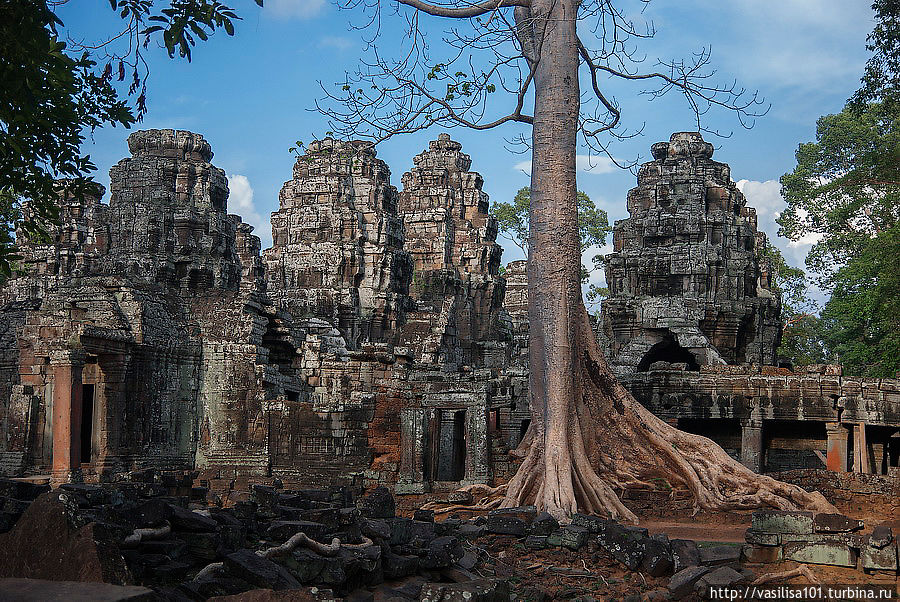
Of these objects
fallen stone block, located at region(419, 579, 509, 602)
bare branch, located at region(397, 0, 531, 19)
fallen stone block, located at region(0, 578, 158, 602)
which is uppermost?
bare branch, located at region(397, 0, 531, 19)

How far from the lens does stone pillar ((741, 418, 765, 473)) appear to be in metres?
17.8

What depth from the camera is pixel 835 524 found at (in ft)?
25.7

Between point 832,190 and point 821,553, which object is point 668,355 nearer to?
point 832,190

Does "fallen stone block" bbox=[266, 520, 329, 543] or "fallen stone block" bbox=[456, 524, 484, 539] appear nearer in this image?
"fallen stone block" bbox=[266, 520, 329, 543]

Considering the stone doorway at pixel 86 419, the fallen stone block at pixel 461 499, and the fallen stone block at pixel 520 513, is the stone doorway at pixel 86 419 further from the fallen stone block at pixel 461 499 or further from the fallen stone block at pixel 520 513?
the fallen stone block at pixel 520 513

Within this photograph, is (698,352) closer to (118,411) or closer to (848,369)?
(848,369)

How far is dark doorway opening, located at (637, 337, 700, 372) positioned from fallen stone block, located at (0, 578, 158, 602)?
18846mm

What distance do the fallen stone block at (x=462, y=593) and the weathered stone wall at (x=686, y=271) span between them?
16782mm

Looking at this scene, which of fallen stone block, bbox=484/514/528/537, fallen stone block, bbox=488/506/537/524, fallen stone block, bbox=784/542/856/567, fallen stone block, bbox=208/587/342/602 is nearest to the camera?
fallen stone block, bbox=208/587/342/602

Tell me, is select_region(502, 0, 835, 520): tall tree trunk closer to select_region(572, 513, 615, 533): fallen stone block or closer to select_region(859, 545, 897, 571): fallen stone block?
select_region(572, 513, 615, 533): fallen stone block

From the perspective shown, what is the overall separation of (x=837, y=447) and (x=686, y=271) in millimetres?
8164

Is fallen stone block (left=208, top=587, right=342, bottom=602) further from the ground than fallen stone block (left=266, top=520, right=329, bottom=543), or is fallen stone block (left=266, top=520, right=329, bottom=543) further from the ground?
fallen stone block (left=208, top=587, right=342, bottom=602)

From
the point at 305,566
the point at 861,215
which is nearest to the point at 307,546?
the point at 305,566

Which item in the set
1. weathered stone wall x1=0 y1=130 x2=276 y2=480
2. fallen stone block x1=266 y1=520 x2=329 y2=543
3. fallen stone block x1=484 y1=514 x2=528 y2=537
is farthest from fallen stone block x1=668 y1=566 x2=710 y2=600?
weathered stone wall x1=0 y1=130 x2=276 y2=480
